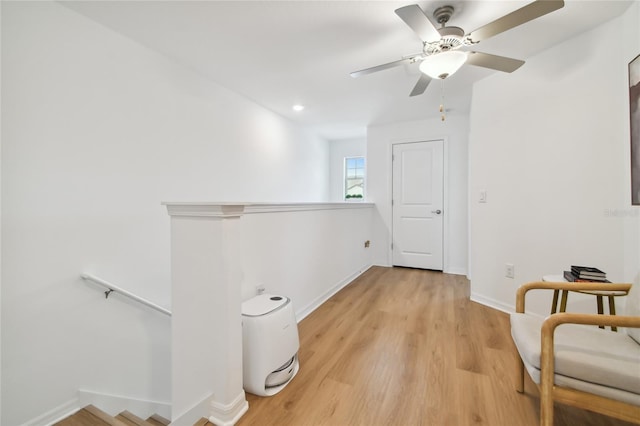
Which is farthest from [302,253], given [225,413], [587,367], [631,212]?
[631,212]

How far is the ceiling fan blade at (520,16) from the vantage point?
4.04 ft

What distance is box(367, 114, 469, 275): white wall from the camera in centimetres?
386

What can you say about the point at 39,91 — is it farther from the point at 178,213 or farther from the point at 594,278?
the point at 594,278

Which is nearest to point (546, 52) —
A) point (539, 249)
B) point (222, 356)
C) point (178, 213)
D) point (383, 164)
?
point (539, 249)

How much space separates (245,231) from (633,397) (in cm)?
192

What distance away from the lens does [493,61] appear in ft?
5.73

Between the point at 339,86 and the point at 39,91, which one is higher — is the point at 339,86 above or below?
above

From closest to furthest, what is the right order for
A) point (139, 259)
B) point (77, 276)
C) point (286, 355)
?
1. point (286, 355)
2. point (77, 276)
3. point (139, 259)

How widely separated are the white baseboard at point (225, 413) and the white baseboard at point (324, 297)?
41.2 inches

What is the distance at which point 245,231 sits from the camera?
1.80m

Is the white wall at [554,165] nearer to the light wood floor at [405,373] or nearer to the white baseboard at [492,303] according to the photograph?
the white baseboard at [492,303]

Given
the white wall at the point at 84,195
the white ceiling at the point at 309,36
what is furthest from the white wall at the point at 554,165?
the white wall at the point at 84,195

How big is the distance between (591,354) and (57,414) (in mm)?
2820

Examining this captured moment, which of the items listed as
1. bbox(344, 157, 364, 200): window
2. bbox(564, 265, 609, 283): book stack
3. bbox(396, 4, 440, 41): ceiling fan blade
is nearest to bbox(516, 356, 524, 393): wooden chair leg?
bbox(564, 265, 609, 283): book stack
